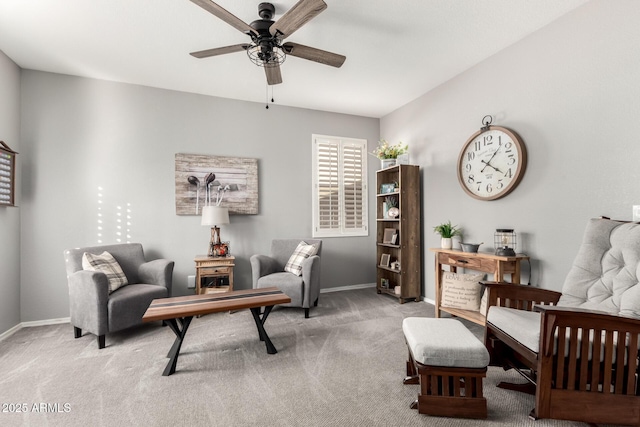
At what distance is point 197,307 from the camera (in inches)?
91.8

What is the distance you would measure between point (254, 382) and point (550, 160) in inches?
120

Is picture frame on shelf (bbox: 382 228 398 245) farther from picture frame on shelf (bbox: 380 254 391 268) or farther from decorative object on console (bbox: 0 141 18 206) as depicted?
decorative object on console (bbox: 0 141 18 206)

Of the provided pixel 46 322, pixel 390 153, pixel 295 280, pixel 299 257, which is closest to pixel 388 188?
pixel 390 153

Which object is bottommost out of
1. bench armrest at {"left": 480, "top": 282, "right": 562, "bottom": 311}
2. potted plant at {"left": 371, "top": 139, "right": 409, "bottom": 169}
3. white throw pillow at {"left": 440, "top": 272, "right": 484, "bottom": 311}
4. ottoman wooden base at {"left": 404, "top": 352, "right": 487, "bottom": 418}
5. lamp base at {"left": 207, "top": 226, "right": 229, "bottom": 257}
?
ottoman wooden base at {"left": 404, "top": 352, "right": 487, "bottom": 418}

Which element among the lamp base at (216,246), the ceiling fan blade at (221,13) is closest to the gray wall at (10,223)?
the lamp base at (216,246)

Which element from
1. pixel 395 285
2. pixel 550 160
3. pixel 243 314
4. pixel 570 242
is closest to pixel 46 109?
pixel 243 314

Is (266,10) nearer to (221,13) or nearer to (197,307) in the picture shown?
(221,13)

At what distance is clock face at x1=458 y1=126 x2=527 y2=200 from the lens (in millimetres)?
2873

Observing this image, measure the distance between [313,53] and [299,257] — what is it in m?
2.34

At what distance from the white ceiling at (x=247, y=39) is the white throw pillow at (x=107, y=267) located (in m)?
2.07

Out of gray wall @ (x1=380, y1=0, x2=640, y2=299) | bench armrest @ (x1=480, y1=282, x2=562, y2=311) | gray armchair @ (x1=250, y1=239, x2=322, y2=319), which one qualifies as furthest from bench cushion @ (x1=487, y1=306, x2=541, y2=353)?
gray armchair @ (x1=250, y1=239, x2=322, y2=319)

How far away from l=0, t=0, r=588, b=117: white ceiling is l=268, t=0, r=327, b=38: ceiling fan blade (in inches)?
13.5

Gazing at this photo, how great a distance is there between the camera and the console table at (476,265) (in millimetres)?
2666

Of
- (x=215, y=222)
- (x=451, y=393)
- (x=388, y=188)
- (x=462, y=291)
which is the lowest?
(x=451, y=393)
